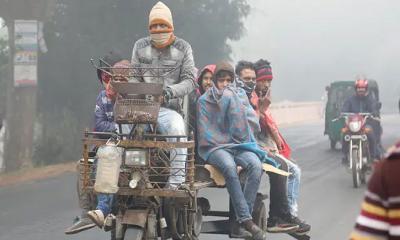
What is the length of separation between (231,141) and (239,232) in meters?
0.76

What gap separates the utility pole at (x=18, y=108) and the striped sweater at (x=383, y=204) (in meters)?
14.7

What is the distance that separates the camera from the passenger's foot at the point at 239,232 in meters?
6.07

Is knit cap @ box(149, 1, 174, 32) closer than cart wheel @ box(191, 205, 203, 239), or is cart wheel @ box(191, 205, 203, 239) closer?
cart wheel @ box(191, 205, 203, 239)

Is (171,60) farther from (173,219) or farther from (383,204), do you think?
(383,204)

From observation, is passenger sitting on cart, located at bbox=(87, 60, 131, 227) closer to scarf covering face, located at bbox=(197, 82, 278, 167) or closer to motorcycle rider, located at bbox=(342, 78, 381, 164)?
scarf covering face, located at bbox=(197, 82, 278, 167)

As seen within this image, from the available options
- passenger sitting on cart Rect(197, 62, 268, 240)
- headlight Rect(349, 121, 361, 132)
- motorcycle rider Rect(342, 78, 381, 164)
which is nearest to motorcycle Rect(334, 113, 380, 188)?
headlight Rect(349, 121, 361, 132)

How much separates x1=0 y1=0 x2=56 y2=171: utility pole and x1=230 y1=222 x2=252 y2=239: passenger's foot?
10703mm

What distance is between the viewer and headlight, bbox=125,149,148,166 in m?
5.23

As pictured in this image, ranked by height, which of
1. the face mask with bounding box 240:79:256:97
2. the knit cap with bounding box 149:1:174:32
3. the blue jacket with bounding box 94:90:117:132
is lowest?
the blue jacket with bounding box 94:90:117:132

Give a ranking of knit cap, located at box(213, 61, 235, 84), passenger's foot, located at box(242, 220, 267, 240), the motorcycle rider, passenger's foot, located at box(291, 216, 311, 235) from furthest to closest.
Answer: the motorcycle rider
passenger's foot, located at box(291, 216, 311, 235)
knit cap, located at box(213, 61, 235, 84)
passenger's foot, located at box(242, 220, 267, 240)

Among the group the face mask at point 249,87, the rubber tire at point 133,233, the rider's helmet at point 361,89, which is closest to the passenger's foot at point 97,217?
the rubber tire at point 133,233

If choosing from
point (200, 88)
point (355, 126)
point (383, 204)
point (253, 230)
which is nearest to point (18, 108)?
point (355, 126)

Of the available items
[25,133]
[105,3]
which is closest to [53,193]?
[25,133]

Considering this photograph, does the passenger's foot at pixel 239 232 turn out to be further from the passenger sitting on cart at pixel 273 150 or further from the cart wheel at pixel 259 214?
the passenger sitting on cart at pixel 273 150
